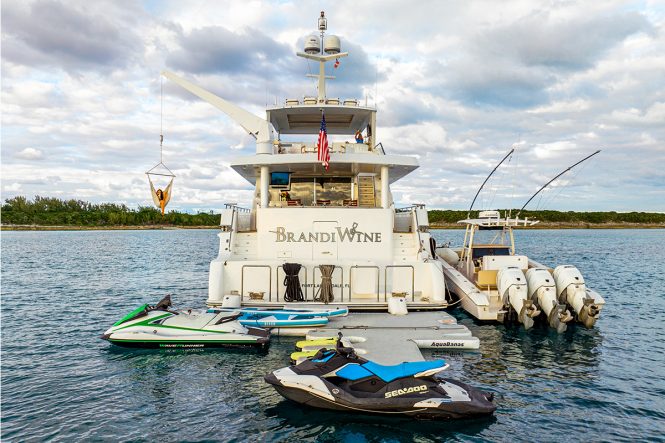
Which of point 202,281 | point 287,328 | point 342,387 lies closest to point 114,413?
point 342,387

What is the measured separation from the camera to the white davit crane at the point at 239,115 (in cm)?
1726

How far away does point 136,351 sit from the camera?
1215 cm

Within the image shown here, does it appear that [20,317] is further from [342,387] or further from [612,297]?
[612,297]

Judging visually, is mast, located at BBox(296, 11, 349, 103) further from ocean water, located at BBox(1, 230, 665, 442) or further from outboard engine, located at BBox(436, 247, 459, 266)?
ocean water, located at BBox(1, 230, 665, 442)

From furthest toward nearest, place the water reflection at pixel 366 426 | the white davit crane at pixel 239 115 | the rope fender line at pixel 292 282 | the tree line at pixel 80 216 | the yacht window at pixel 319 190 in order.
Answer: the tree line at pixel 80 216 → the yacht window at pixel 319 190 → the white davit crane at pixel 239 115 → the rope fender line at pixel 292 282 → the water reflection at pixel 366 426

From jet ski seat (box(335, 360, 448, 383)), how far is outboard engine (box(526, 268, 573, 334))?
24.4ft

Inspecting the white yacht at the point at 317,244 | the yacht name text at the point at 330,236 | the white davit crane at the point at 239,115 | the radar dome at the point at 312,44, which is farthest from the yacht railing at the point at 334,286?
the radar dome at the point at 312,44

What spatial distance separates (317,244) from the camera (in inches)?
626

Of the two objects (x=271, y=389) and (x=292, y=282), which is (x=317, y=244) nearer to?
(x=292, y=282)

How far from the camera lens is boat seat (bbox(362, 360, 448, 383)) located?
27.2 feet

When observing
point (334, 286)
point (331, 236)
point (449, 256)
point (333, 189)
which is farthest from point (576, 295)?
point (333, 189)

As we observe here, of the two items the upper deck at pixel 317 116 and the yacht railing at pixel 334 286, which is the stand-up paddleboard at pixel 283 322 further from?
the upper deck at pixel 317 116

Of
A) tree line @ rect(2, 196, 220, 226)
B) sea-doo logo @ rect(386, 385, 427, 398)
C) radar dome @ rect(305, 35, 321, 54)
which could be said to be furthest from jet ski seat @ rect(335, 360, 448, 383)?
tree line @ rect(2, 196, 220, 226)

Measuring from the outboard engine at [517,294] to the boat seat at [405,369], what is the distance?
22.9ft
